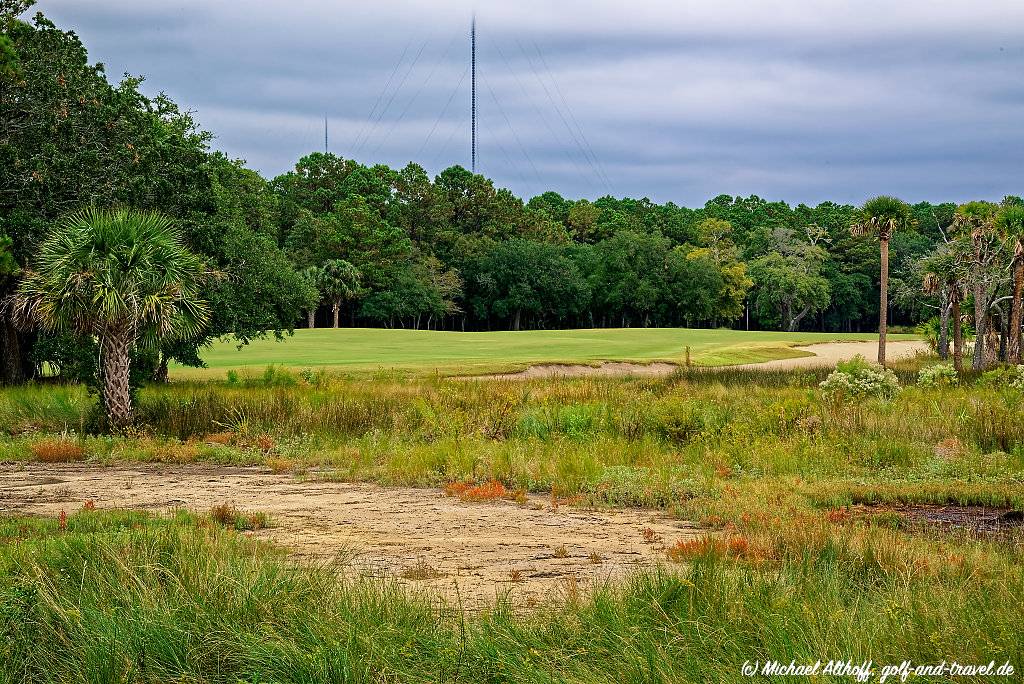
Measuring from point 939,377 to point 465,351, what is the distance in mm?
25814

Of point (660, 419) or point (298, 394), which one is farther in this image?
point (298, 394)

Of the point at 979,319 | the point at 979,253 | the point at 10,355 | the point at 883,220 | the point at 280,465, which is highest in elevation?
the point at 883,220

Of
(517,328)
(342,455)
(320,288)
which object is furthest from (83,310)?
(517,328)

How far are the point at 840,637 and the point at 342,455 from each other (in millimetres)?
12549

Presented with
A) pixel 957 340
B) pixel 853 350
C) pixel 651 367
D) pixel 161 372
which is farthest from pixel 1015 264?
pixel 161 372

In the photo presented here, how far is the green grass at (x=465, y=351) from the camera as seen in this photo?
39594mm

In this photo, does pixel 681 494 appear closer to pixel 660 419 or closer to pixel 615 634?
pixel 660 419

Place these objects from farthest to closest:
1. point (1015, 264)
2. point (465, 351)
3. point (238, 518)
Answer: point (465, 351), point (1015, 264), point (238, 518)

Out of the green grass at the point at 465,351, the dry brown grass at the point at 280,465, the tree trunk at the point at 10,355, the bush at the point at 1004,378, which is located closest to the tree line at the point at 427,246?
the tree trunk at the point at 10,355

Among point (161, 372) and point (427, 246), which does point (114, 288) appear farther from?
point (427, 246)

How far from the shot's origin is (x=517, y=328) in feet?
309

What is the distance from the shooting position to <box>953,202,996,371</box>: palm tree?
39.6 metres

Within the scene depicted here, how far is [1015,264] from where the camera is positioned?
40.5 meters

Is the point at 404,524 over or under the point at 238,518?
under
